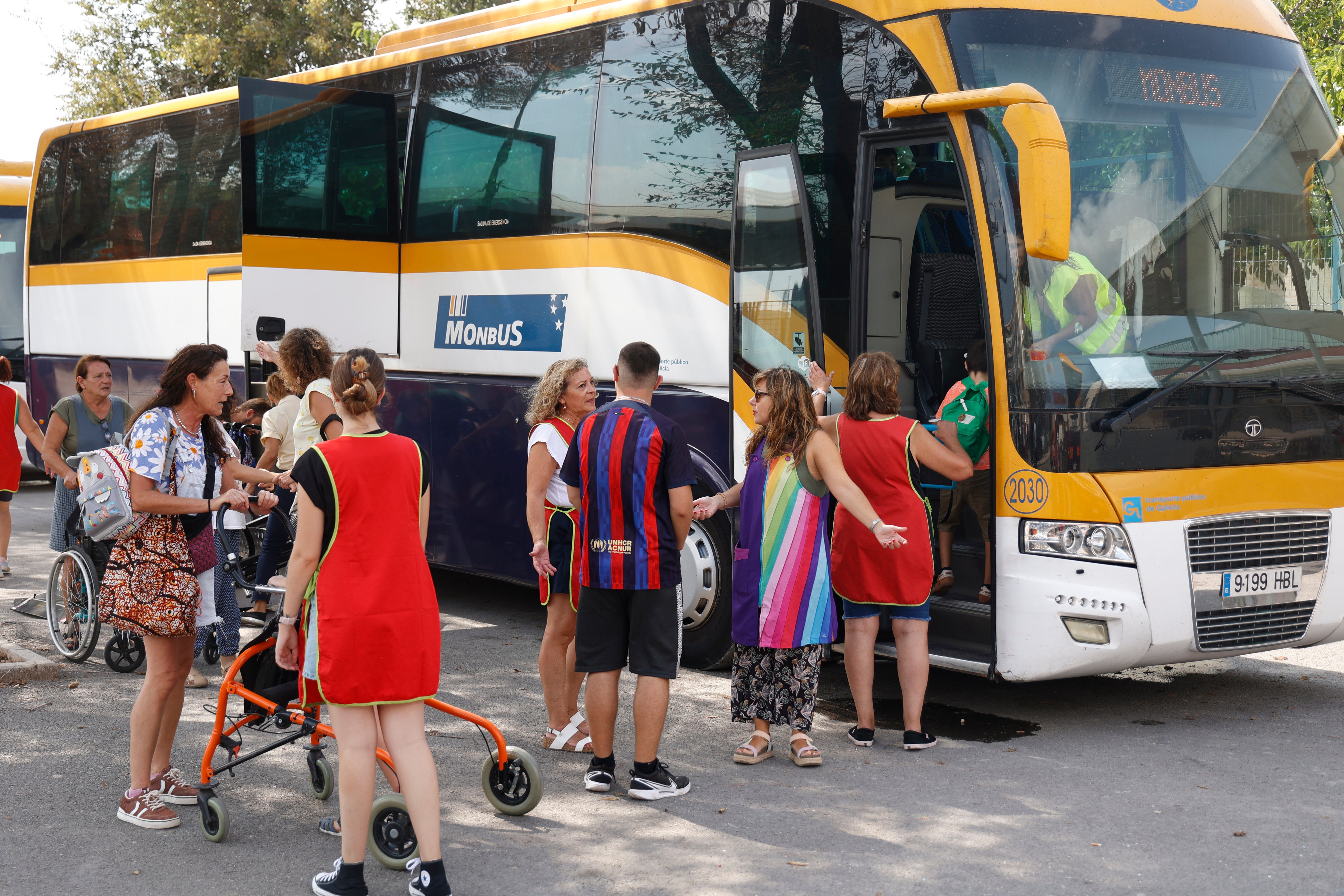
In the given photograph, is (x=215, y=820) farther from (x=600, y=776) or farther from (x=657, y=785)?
(x=657, y=785)

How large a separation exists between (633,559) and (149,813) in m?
2.05

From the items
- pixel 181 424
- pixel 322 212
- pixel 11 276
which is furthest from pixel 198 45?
pixel 181 424

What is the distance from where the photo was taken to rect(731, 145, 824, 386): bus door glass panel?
6758 mm

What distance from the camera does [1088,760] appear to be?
232 inches

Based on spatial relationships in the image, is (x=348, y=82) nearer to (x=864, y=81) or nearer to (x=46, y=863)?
(x=864, y=81)

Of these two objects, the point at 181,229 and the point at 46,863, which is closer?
the point at 46,863

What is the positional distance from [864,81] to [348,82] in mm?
4906

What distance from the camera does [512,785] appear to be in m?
5.15

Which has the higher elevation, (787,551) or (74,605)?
(787,551)

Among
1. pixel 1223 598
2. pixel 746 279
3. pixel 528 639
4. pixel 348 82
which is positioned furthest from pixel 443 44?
pixel 1223 598

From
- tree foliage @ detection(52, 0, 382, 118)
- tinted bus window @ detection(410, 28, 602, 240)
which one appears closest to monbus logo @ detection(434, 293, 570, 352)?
tinted bus window @ detection(410, 28, 602, 240)

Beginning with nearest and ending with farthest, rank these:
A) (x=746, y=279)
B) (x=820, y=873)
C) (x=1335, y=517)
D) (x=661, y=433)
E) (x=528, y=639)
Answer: (x=820, y=873), (x=661, y=433), (x=1335, y=517), (x=746, y=279), (x=528, y=639)

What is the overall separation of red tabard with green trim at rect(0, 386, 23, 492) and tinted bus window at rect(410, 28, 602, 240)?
3468mm

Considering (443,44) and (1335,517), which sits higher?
(443,44)
